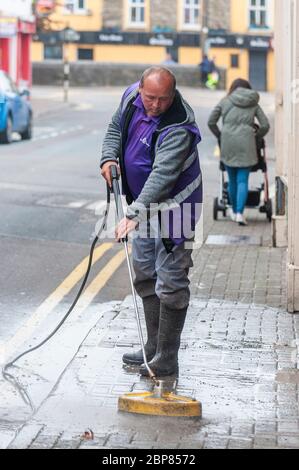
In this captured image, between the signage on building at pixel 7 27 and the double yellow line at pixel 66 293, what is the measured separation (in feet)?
123

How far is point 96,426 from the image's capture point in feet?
21.3

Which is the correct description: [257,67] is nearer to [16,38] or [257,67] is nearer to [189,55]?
[189,55]

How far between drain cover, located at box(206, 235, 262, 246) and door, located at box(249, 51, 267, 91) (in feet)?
183

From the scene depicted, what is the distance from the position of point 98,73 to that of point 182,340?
177ft

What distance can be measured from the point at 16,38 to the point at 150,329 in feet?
153

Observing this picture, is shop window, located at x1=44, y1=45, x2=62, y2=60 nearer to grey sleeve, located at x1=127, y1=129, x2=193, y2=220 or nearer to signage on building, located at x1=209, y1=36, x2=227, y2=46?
signage on building, located at x1=209, y1=36, x2=227, y2=46

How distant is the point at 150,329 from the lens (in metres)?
7.76

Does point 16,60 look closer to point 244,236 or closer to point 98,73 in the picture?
point 98,73

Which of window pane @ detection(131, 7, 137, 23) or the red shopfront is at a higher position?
window pane @ detection(131, 7, 137, 23)

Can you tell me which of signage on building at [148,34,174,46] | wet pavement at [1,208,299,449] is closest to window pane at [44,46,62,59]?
signage on building at [148,34,174,46]

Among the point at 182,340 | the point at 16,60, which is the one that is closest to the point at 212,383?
the point at 182,340

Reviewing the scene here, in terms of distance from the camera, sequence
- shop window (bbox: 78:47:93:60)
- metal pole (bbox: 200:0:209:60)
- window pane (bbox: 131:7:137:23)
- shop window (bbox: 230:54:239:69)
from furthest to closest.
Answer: shop window (bbox: 78:47:93:60), window pane (bbox: 131:7:137:23), shop window (bbox: 230:54:239:69), metal pole (bbox: 200:0:209:60)

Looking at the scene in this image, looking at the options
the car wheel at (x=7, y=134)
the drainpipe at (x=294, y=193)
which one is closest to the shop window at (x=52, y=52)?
the car wheel at (x=7, y=134)

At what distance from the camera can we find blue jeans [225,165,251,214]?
15.1 m
